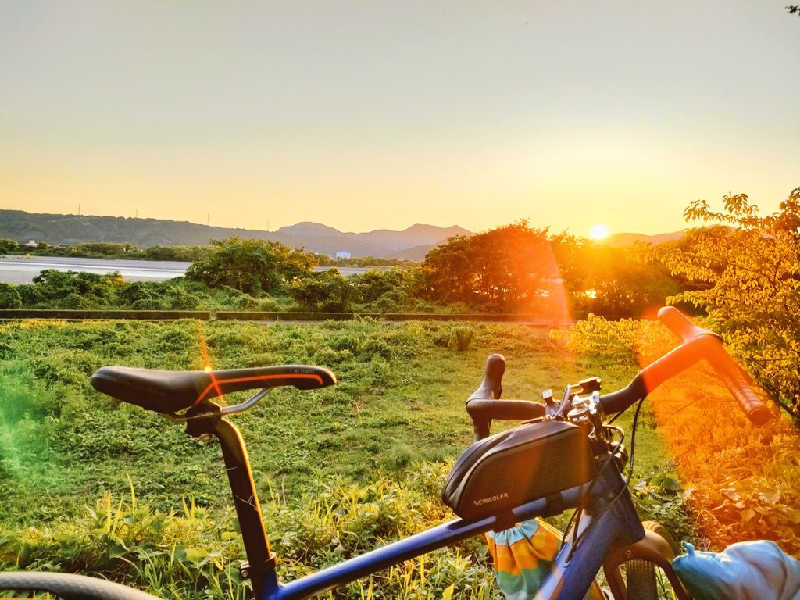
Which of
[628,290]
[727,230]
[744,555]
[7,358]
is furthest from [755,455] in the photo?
[628,290]

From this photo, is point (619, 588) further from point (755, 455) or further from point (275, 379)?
point (755, 455)

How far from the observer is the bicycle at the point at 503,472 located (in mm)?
1424

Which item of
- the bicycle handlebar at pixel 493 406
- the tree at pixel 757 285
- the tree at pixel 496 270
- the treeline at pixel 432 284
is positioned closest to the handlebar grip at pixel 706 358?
the bicycle handlebar at pixel 493 406

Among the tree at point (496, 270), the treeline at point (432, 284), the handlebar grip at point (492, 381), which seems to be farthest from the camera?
the tree at point (496, 270)

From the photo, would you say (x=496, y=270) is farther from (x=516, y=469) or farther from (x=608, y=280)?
(x=516, y=469)

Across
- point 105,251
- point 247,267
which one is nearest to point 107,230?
point 105,251

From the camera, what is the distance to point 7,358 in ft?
32.7

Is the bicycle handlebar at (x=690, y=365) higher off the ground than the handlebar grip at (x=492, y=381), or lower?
higher

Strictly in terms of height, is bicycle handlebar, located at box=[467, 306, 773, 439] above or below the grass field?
above

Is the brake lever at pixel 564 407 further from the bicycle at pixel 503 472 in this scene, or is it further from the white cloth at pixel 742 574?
the white cloth at pixel 742 574

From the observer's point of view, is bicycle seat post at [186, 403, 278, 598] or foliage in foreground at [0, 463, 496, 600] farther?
foliage in foreground at [0, 463, 496, 600]

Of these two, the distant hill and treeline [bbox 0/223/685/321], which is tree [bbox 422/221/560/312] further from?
the distant hill

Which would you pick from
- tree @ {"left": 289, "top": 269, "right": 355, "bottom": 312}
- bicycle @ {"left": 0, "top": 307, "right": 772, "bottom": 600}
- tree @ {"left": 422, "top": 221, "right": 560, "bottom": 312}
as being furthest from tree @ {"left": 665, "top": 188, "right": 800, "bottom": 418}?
tree @ {"left": 422, "top": 221, "right": 560, "bottom": 312}

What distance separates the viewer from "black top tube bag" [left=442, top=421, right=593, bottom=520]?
4.75 ft
